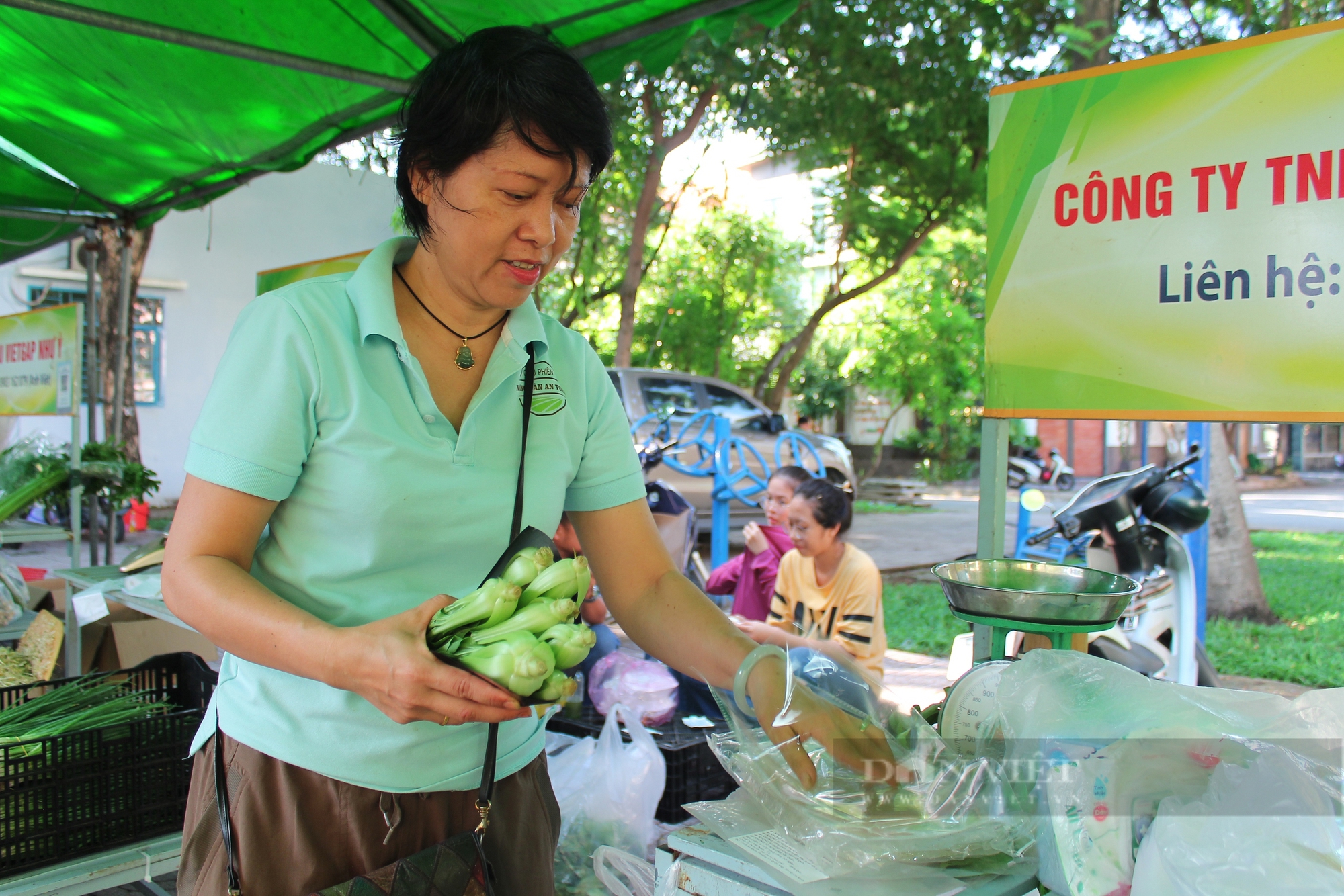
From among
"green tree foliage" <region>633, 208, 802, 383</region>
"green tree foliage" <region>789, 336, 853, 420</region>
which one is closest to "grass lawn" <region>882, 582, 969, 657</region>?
"green tree foliage" <region>633, 208, 802, 383</region>

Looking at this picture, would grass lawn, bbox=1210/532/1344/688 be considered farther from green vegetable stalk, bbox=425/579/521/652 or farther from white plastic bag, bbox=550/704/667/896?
green vegetable stalk, bbox=425/579/521/652

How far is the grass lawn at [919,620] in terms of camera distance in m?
5.80

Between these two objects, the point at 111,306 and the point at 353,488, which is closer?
the point at 353,488

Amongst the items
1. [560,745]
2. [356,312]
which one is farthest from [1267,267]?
[560,745]

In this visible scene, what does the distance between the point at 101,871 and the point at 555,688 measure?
6.07 feet

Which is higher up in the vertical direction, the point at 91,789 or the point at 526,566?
the point at 526,566

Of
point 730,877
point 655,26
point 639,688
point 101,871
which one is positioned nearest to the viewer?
point 730,877

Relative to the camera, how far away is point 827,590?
3559 millimetres

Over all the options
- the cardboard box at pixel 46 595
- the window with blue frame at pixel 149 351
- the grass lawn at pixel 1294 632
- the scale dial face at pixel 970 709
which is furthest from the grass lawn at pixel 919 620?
the window with blue frame at pixel 149 351

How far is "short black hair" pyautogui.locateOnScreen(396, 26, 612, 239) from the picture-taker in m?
1.20

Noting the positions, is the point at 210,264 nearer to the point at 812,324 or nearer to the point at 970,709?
the point at 812,324

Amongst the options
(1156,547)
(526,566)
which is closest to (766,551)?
(1156,547)

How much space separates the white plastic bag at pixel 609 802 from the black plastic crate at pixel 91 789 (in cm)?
104

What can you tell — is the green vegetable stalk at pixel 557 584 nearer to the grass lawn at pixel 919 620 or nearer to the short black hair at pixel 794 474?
the short black hair at pixel 794 474
